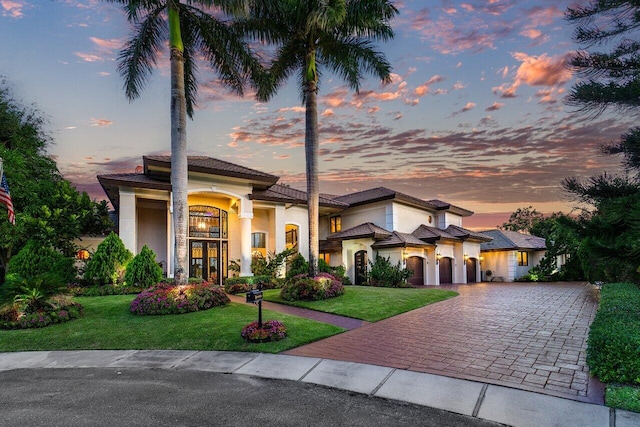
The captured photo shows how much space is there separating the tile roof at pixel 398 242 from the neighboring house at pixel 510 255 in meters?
11.9

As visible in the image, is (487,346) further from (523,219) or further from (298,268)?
(523,219)

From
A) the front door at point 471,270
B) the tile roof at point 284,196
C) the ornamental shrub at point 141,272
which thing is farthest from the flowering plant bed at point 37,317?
the front door at point 471,270

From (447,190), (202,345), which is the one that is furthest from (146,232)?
(447,190)

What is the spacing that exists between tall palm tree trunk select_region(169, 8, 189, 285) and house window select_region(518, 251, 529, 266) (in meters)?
29.8

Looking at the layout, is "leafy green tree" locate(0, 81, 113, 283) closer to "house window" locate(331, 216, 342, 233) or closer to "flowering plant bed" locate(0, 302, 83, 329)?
"flowering plant bed" locate(0, 302, 83, 329)

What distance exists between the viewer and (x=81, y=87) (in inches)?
622

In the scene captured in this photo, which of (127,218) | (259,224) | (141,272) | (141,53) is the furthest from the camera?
(259,224)

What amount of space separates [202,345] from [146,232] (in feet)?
45.5

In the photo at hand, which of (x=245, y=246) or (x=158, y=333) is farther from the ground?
(x=245, y=246)

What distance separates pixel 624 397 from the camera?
4.50m

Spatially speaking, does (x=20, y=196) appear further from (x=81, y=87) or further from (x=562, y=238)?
(x=562, y=238)

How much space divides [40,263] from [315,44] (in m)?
15.0

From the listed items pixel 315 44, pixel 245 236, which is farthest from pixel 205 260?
pixel 315 44

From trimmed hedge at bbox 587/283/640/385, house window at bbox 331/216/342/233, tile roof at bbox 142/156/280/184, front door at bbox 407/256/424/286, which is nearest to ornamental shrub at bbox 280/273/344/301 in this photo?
tile roof at bbox 142/156/280/184
